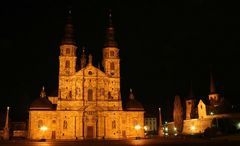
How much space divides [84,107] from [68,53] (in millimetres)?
12115

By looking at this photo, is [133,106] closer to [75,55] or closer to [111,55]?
[111,55]

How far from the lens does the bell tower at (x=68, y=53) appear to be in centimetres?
6931

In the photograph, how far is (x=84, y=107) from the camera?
6731cm

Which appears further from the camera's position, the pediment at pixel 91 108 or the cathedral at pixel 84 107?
the pediment at pixel 91 108

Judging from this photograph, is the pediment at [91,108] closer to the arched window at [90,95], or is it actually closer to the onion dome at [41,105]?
the arched window at [90,95]

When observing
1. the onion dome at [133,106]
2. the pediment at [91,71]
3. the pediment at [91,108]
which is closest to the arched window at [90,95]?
the pediment at [91,108]

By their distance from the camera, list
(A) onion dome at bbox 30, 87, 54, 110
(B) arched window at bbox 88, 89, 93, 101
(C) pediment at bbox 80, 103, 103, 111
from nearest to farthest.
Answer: (C) pediment at bbox 80, 103, 103, 111 < (A) onion dome at bbox 30, 87, 54, 110 < (B) arched window at bbox 88, 89, 93, 101

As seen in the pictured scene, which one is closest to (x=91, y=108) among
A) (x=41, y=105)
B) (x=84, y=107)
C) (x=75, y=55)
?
(x=84, y=107)

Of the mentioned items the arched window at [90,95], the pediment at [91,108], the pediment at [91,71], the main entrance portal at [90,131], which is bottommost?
the main entrance portal at [90,131]

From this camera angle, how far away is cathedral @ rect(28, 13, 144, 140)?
218 ft

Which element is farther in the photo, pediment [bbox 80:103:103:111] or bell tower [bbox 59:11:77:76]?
bell tower [bbox 59:11:77:76]

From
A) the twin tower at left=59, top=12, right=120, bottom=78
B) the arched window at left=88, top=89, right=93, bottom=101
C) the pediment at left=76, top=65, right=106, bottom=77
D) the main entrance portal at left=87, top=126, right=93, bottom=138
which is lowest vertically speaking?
the main entrance portal at left=87, top=126, right=93, bottom=138

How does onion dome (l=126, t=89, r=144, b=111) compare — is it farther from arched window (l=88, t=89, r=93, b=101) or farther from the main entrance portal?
the main entrance portal

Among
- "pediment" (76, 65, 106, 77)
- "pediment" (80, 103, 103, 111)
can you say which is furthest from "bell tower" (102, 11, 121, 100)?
"pediment" (80, 103, 103, 111)
